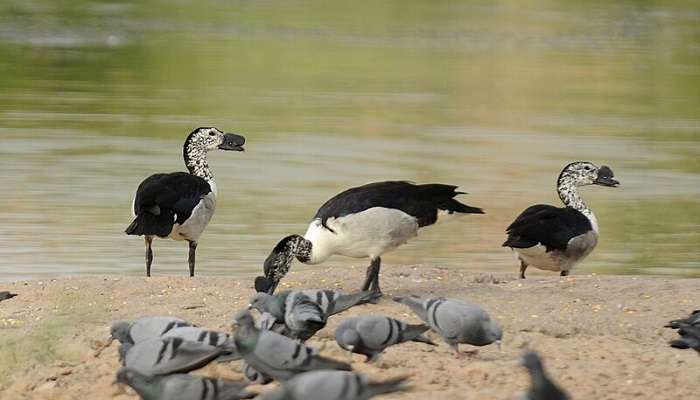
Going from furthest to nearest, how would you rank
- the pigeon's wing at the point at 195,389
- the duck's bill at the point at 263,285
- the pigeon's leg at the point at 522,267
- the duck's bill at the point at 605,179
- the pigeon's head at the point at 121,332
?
the duck's bill at the point at 605,179, the pigeon's leg at the point at 522,267, the duck's bill at the point at 263,285, the pigeon's head at the point at 121,332, the pigeon's wing at the point at 195,389

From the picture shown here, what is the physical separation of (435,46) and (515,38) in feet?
11.8

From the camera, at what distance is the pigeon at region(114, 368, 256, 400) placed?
7.46 m

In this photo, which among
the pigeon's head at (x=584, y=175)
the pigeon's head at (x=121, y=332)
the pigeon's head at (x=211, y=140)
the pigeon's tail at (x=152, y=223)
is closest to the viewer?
the pigeon's head at (x=121, y=332)

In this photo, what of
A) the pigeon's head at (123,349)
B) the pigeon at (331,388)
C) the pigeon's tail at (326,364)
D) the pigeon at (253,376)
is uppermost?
the pigeon at (331,388)

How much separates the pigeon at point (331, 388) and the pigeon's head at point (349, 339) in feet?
6.06

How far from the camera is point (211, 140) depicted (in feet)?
48.2

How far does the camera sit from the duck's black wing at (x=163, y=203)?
1213 centimetres

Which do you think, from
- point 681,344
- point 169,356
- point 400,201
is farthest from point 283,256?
point 169,356

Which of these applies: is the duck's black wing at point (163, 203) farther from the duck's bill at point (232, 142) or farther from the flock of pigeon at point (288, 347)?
the flock of pigeon at point (288, 347)

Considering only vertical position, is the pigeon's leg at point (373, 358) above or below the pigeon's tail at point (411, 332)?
below

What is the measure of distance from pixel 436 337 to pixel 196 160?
5295mm

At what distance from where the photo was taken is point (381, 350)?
28.1 ft

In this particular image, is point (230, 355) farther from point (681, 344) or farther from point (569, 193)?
point (569, 193)

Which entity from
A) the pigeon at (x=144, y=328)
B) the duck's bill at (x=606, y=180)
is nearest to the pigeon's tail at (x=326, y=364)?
the pigeon at (x=144, y=328)
